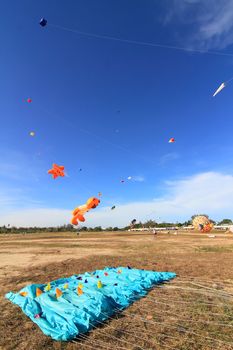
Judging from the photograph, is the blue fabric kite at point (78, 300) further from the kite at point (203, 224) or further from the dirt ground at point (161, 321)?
the kite at point (203, 224)

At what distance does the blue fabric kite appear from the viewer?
325 inches

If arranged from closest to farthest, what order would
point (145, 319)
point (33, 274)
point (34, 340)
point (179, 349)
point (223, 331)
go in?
point (179, 349) → point (34, 340) → point (223, 331) → point (145, 319) → point (33, 274)

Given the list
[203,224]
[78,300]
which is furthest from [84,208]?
[203,224]

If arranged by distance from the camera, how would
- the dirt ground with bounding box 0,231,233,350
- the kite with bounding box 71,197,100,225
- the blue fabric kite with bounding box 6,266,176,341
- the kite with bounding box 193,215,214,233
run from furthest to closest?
the kite with bounding box 193,215,214,233 < the kite with bounding box 71,197,100,225 < the blue fabric kite with bounding box 6,266,176,341 < the dirt ground with bounding box 0,231,233,350

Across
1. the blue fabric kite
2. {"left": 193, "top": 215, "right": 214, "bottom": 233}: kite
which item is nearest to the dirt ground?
the blue fabric kite

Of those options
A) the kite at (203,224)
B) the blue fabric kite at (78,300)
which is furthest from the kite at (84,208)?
the kite at (203,224)

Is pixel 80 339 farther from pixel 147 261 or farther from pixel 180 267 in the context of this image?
pixel 147 261

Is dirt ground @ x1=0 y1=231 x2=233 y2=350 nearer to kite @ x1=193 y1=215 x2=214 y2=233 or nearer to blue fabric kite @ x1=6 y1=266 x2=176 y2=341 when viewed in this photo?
blue fabric kite @ x1=6 y1=266 x2=176 y2=341

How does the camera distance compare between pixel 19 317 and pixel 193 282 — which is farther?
pixel 193 282

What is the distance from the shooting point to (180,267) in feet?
60.3

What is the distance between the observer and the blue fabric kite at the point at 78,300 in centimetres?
827

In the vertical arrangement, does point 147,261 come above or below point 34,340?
above

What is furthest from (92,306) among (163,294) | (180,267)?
(180,267)

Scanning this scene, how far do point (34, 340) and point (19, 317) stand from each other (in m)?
2.09
